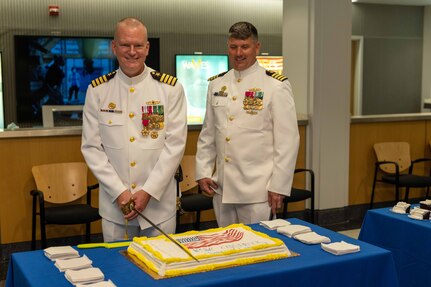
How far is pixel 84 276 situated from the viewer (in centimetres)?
227

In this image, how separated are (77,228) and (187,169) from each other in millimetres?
1117

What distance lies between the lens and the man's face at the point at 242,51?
11.6 ft

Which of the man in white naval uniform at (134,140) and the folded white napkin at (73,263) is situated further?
the man in white naval uniform at (134,140)

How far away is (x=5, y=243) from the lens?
17.3 ft

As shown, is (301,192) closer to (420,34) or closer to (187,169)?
(187,169)

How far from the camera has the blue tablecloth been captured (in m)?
3.49

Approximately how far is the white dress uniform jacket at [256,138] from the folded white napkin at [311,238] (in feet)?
2.47

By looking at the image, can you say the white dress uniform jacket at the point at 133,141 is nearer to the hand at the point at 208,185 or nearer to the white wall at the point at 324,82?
the hand at the point at 208,185

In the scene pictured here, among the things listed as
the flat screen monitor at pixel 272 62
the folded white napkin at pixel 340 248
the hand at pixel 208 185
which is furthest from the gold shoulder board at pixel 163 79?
the flat screen monitor at pixel 272 62

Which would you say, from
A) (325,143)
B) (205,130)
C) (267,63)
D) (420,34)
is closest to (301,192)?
(325,143)

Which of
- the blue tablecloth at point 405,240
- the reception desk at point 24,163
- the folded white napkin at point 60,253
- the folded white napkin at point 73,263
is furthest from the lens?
the reception desk at point 24,163

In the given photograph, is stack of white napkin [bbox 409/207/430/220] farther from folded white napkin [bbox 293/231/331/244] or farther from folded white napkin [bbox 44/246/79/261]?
folded white napkin [bbox 44/246/79/261]

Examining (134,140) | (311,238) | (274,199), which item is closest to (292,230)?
(311,238)

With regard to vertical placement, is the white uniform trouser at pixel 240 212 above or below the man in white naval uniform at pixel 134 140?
below
